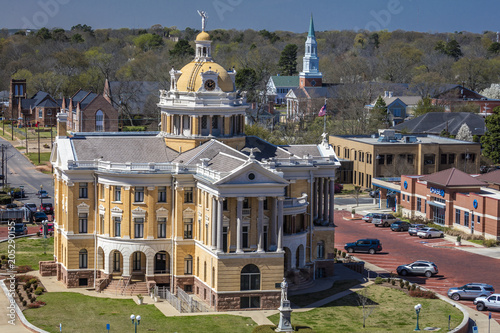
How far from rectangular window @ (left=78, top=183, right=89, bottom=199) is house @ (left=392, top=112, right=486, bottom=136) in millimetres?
85280

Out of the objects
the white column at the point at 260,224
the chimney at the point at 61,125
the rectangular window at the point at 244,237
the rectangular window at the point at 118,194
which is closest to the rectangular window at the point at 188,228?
the rectangular window at the point at 118,194

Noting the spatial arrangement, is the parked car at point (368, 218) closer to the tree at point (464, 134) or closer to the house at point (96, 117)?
the tree at point (464, 134)

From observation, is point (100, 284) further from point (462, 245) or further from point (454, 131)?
point (454, 131)

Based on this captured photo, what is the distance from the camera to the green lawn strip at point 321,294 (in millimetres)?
82812

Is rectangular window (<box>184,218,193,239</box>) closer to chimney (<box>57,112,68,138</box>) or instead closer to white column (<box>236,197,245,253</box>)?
white column (<box>236,197,245,253</box>)

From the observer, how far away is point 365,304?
81.1 m

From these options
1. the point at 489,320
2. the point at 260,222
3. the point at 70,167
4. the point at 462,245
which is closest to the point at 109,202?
the point at 70,167

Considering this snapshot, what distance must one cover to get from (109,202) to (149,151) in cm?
666

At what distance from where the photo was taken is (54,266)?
91562 mm

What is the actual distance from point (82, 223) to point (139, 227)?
5.30 metres

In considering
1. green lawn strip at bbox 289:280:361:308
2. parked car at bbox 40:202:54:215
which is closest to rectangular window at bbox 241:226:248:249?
green lawn strip at bbox 289:280:361:308

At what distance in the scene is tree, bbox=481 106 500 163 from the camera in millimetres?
154125

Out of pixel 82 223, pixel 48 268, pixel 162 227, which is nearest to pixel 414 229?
pixel 162 227

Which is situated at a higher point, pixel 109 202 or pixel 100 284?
pixel 109 202
